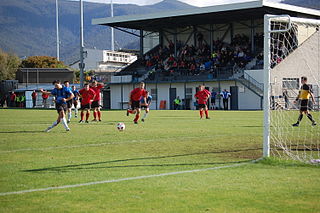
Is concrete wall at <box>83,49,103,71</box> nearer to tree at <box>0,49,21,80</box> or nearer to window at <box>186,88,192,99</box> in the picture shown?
tree at <box>0,49,21,80</box>

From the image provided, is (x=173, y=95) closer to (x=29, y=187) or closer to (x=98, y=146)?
(x=98, y=146)

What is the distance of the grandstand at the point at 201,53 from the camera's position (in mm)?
45031

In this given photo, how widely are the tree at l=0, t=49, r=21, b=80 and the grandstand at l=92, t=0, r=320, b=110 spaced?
44.4m

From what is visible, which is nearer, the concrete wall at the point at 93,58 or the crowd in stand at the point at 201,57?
the crowd in stand at the point at 201,57

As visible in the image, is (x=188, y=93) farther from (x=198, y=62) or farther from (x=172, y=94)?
(x=198, y=62)

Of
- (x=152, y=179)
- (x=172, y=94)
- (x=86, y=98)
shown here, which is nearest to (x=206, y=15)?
→ (x=172, y=94)

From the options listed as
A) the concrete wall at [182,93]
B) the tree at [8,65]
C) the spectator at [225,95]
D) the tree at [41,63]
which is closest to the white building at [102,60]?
the tree at [41,63]

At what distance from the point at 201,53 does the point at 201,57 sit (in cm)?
74

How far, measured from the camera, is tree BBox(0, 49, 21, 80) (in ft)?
311

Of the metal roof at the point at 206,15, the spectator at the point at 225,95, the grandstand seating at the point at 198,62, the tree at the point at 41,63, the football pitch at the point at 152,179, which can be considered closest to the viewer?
the football pitch at the point at 152,179

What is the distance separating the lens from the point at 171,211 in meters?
5.77

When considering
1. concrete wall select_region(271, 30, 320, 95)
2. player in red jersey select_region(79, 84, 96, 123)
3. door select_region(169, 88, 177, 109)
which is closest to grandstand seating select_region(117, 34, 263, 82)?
door select_region(169, 88, 177, 109)

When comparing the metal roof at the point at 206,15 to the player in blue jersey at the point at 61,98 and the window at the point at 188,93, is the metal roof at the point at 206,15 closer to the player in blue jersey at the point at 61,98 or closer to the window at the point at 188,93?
the window at the point at 188,93

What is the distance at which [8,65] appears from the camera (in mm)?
98938
